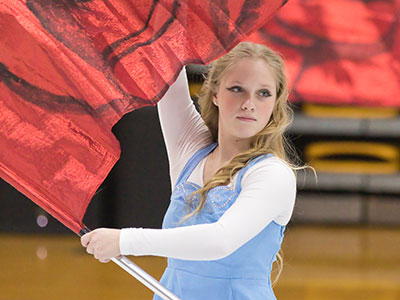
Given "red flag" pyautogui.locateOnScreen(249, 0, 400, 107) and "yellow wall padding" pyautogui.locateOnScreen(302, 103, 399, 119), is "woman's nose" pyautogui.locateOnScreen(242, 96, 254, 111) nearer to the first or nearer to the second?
"red flag" pyautogui.locateOnScreen(249, 0, 400, 107)

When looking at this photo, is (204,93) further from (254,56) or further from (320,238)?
(320,238)

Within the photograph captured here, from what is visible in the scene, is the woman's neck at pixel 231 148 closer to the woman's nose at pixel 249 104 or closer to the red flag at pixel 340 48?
the woman's nose at pixel 249 104

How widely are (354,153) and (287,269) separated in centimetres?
155

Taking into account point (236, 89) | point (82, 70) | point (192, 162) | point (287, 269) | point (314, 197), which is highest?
point (82, 70)

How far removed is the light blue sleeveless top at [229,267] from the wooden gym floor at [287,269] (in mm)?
2189

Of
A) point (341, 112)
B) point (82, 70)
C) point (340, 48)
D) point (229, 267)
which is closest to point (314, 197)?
point (341, 112)

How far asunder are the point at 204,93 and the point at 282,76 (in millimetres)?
195

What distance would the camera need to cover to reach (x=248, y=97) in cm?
142

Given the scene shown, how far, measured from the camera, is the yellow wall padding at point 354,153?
539cm

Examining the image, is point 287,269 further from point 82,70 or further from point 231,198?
point 82,70

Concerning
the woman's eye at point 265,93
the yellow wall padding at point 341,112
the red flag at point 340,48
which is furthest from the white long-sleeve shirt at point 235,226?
→ the yellow wall padding at point 341,112

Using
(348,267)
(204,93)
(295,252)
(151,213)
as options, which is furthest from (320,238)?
(204,93)

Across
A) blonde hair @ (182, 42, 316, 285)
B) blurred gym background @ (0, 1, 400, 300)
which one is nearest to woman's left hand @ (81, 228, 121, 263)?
blonde hair @ (182, 42, 316, 285)

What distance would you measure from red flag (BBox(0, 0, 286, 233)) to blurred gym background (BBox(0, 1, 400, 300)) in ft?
5.79
